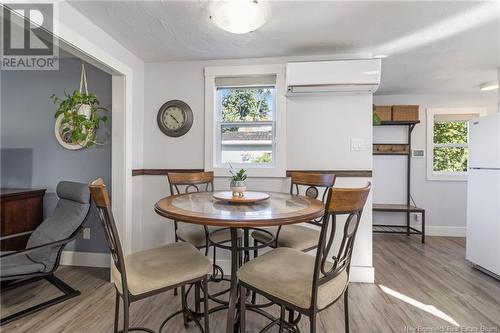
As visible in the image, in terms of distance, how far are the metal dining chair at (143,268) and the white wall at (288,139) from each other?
4.06ft

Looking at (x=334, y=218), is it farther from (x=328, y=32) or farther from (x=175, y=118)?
(x=175, y=118)

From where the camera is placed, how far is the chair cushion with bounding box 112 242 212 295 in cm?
125

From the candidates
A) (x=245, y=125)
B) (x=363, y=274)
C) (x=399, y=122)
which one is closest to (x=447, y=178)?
(x=399, y=122)

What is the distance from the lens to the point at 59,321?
1770 mm

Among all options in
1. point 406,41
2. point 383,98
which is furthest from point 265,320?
point 383,98

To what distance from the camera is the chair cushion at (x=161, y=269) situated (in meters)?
1.25

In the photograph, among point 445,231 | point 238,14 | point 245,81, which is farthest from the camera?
point 445,231

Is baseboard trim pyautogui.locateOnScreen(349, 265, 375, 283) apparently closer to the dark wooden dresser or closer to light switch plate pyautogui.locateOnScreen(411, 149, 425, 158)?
light switch plate pyautogui.locateOnScreen(411, 149, 425, 158)

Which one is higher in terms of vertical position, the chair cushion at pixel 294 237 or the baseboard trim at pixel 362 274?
the chair cushion at pixel 294 237

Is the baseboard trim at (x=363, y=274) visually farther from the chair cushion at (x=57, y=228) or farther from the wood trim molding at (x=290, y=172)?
the chair cushion at (x=57, y=228)

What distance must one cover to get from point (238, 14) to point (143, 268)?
5.08 ft

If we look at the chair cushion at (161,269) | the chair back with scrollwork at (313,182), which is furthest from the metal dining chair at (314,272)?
the chair back with scrollwork at (313,182)

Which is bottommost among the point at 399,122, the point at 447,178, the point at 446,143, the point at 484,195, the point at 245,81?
the point at 484,195

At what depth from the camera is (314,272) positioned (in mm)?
1106
